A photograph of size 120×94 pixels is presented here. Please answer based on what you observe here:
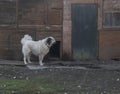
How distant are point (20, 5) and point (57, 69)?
3478 mm

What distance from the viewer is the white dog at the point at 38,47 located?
17141mm

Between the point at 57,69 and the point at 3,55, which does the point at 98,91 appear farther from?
the point at 3,55

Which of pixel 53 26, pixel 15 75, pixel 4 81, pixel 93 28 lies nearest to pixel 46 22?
pixel 53 26

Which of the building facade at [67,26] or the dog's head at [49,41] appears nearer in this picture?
the dog's head at [49,41]

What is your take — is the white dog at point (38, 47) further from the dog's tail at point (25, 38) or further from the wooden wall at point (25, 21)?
the wooden wall at point (25, 21)

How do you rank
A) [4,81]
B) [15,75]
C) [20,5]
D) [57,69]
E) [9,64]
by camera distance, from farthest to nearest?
[20,5] < [9,64] < [57,69] < [15,75] < [4,81]

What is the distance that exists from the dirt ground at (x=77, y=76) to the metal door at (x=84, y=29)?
1.28 m

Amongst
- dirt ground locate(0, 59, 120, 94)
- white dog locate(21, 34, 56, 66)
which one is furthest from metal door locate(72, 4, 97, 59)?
white dog locate(21, 34, 56, 66)

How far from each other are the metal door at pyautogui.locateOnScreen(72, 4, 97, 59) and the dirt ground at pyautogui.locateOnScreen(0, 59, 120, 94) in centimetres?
128

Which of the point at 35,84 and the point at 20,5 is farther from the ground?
the point at 20,5

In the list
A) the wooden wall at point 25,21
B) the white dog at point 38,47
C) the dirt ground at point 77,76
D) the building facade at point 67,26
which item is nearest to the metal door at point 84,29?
the building facade at point 67,26

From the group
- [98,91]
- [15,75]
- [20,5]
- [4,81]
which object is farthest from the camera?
[20,5]

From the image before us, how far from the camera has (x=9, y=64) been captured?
16.9 metres

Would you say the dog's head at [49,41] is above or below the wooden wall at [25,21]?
below
